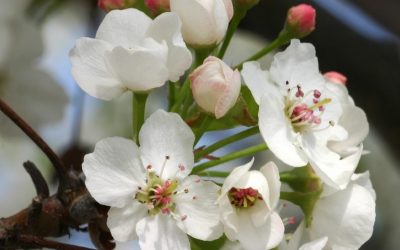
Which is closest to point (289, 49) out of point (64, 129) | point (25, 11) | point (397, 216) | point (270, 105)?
point (270, 105)

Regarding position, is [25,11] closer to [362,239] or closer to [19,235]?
[19,235]

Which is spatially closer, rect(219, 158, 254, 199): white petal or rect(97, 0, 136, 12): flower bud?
rect(219, 158, 254, 199): white petal

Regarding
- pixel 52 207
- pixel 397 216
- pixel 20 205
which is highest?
pixel 52 207

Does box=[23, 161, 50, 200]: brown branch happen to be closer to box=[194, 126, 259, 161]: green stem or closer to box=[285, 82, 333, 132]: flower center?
box=[194, 126, 259, 161]: green stem

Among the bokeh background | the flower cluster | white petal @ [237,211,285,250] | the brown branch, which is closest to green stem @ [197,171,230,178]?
the flower cluster

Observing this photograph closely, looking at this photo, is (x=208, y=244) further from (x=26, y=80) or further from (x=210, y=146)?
(x=26, y=80)

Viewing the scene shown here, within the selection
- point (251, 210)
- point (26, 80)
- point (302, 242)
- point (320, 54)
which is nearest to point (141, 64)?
point (251, 210)
